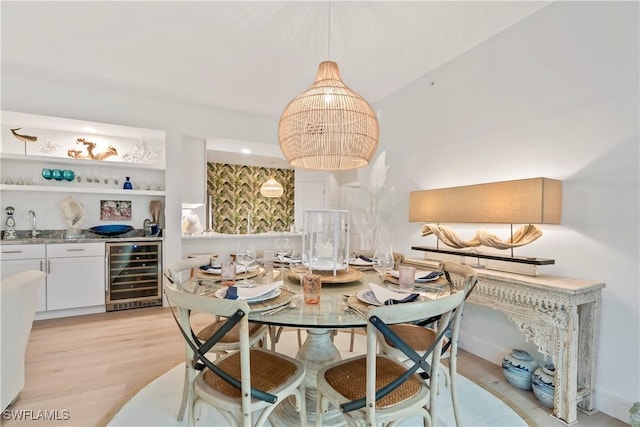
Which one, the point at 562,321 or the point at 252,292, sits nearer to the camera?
the point at 252,292

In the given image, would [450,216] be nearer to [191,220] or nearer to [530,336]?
[530,336]

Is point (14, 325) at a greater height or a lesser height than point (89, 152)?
lesser

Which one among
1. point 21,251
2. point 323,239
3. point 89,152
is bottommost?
point 21,251

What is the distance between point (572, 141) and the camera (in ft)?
7.01

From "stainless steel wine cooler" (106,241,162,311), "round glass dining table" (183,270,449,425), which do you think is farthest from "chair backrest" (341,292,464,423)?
"stainless steel wine cooler" (106,241,162,311)

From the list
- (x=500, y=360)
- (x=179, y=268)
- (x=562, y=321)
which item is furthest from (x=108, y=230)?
(x=562, y=321)

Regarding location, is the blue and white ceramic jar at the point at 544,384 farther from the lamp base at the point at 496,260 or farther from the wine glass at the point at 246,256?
the wine glass at the point at 246,256

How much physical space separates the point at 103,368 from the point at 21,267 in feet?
6.09

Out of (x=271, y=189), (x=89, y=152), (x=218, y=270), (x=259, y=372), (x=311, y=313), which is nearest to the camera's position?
(x=311, y=313)

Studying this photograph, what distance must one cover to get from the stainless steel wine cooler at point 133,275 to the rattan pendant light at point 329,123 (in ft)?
9.07


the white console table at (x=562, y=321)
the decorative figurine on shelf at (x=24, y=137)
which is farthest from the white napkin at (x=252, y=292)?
the decorative figurine on shelf at (x=24, y=137)

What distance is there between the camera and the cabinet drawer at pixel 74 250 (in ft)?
11.3

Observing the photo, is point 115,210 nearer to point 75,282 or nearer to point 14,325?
point 75,282

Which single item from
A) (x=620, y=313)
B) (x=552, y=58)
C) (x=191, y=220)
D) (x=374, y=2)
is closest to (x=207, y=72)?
(x=374, y=2)
